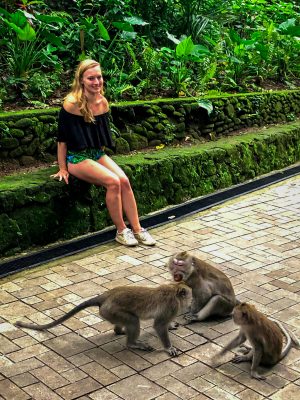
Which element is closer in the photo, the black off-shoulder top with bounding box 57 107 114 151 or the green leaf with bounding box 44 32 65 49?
the black off-shoulder top with bounding box 57 107 114 151

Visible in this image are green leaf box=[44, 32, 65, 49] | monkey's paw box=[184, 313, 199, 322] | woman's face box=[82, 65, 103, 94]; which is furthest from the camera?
green leaf box=[44, 32, 65, 49]

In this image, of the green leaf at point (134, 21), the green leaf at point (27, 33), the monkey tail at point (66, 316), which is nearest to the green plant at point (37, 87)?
the green leaf at point (27, 33)

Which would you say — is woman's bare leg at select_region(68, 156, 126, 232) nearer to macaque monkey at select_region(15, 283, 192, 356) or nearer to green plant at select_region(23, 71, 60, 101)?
green plant at select_region(23, 71, 60, 101)

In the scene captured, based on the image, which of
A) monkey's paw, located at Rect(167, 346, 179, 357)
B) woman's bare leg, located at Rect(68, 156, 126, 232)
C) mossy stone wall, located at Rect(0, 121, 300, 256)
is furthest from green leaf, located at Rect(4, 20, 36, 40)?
monkey's paw, located at Rect(167, 346, 179, 357)

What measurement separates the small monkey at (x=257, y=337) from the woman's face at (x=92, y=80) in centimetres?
322

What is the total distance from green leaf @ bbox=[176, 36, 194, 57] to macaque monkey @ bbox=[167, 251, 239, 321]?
18.3ft

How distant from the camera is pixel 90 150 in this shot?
6324mm

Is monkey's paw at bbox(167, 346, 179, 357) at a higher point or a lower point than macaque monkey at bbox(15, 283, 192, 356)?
lower

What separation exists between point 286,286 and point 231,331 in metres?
1.00

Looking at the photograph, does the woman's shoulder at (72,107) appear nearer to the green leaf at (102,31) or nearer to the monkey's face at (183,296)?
the green leaf at (102,31)

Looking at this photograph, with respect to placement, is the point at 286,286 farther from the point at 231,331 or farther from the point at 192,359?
the point at 192,359

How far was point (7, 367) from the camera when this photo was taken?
383cm

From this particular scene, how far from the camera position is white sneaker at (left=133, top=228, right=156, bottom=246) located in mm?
6168

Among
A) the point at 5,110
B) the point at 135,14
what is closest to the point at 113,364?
the point at 5,110
